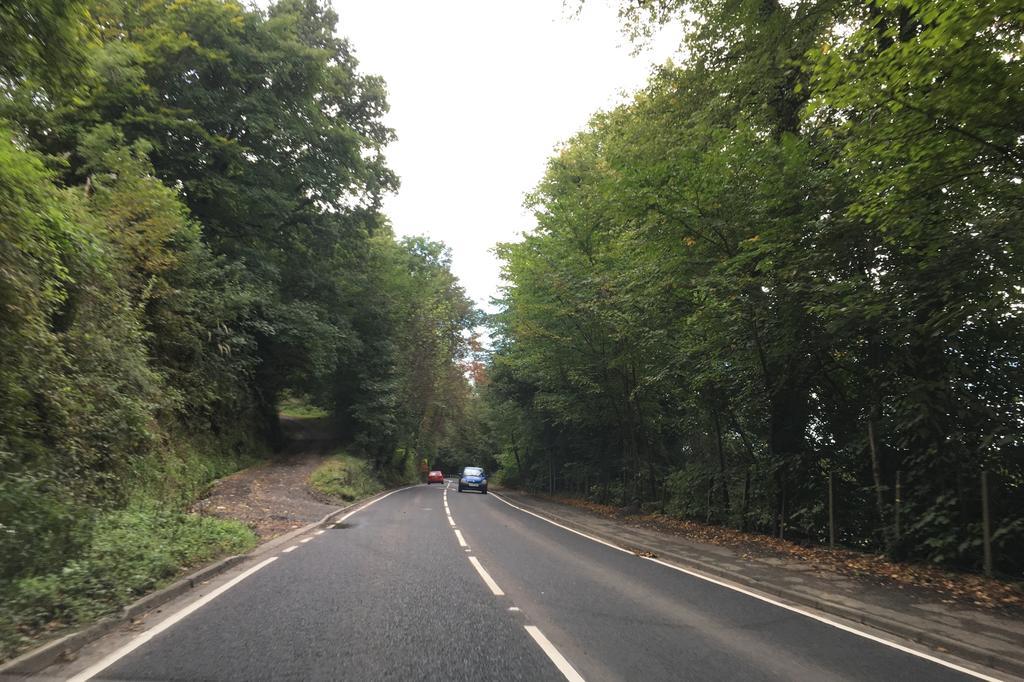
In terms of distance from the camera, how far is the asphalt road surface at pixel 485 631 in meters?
4.39

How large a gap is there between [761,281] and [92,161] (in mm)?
14047

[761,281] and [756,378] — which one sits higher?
[761,281]

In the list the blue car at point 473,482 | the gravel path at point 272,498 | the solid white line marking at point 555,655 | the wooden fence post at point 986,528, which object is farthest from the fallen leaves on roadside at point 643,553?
the blue car at point 473,482

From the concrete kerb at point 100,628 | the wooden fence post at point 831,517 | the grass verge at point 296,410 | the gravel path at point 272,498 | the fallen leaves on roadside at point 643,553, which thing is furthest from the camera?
the grass verge at point 296,410

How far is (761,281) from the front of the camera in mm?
11109

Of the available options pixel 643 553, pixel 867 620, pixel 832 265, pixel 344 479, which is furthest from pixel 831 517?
pixel 344 479

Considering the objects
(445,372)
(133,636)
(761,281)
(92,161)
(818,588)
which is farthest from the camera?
(445,372)

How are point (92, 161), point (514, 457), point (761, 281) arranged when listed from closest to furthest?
point (761, 281)
point (92, 161)
point (514, 457)

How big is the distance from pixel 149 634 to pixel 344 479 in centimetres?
1938

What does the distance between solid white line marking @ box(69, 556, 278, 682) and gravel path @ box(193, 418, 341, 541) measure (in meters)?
4.61

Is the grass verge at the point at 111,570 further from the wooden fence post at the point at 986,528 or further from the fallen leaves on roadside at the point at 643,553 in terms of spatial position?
the wooden fence post at the point at 986,528

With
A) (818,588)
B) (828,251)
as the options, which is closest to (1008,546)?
(818,588)

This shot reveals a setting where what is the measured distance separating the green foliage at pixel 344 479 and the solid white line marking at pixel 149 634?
13969mm

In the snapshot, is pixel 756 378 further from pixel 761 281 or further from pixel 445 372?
pixel 445 372
